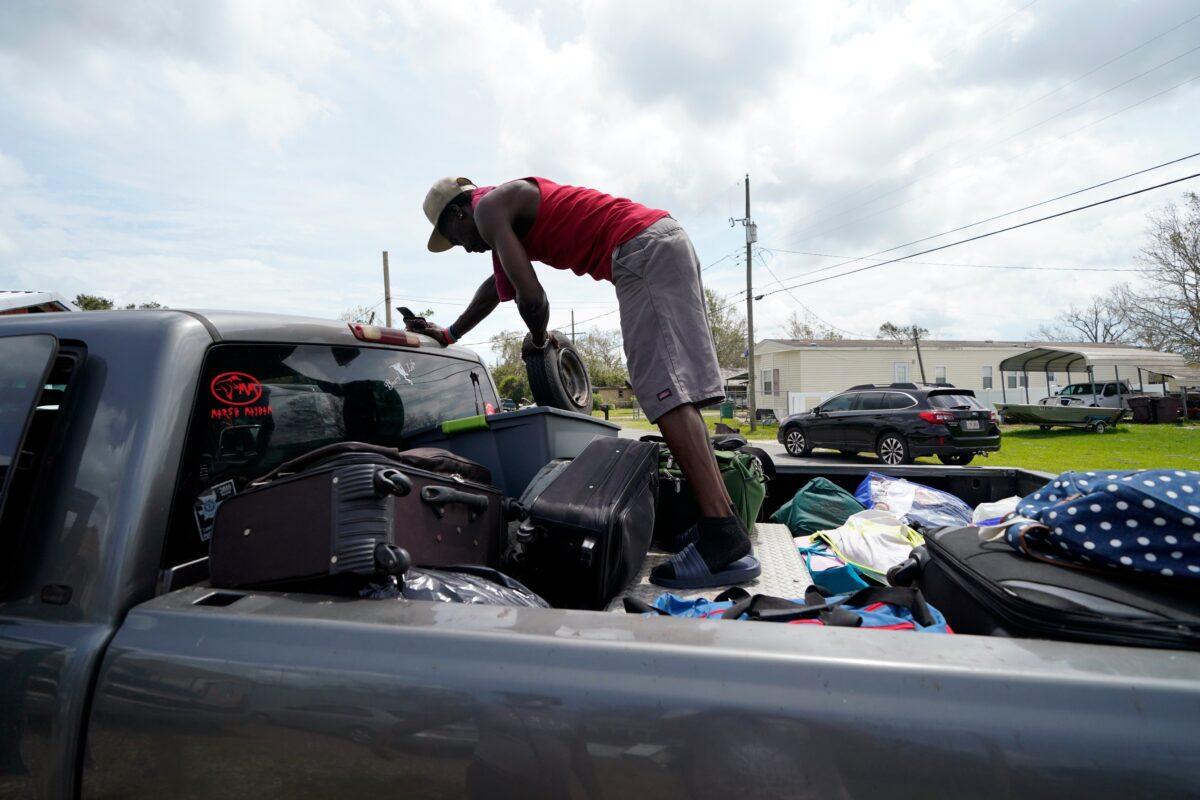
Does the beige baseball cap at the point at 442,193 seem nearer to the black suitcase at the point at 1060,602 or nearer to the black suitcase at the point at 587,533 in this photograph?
the black suitcase at the point at 587,533

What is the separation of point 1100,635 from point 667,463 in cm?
152

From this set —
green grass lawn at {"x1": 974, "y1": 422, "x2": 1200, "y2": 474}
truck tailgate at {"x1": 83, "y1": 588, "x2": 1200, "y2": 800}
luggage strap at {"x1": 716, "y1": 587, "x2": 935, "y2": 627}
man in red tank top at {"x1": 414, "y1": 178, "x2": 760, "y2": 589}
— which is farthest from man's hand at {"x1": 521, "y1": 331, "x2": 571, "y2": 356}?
green grass lawn at {"x1": 974, "y1": 422, "x2": 1200, "y2": 474}

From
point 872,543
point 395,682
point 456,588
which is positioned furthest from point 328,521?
point 872,543

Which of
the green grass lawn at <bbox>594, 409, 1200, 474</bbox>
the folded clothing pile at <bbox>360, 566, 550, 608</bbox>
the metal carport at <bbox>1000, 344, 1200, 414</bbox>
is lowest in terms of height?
the green grass lawn at <bbox>594, 409, 1200, 474</bbox>

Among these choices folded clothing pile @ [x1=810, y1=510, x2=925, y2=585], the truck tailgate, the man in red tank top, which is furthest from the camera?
folded clothing pile @ [x1=810, y1=510, x2=925, y2=585]

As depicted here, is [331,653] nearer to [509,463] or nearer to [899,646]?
[899,646]

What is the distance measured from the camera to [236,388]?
160 cm

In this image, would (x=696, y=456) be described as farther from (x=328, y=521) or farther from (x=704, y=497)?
(x=328, y=521)

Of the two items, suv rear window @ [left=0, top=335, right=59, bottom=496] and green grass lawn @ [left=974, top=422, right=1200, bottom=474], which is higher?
suv rear window @ [left=0, top=335, right=59, bottom=496]

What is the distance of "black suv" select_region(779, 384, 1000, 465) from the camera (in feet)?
39.4

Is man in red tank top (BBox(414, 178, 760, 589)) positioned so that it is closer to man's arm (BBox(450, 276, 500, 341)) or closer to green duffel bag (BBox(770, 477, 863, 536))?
man's arm (BBox(450, 276, 500, 341))

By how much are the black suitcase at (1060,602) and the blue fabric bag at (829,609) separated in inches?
2.6

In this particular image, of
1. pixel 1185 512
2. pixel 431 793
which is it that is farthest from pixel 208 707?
pixel 1185 512

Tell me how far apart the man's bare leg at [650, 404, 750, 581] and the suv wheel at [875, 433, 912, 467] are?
12.0 meters
